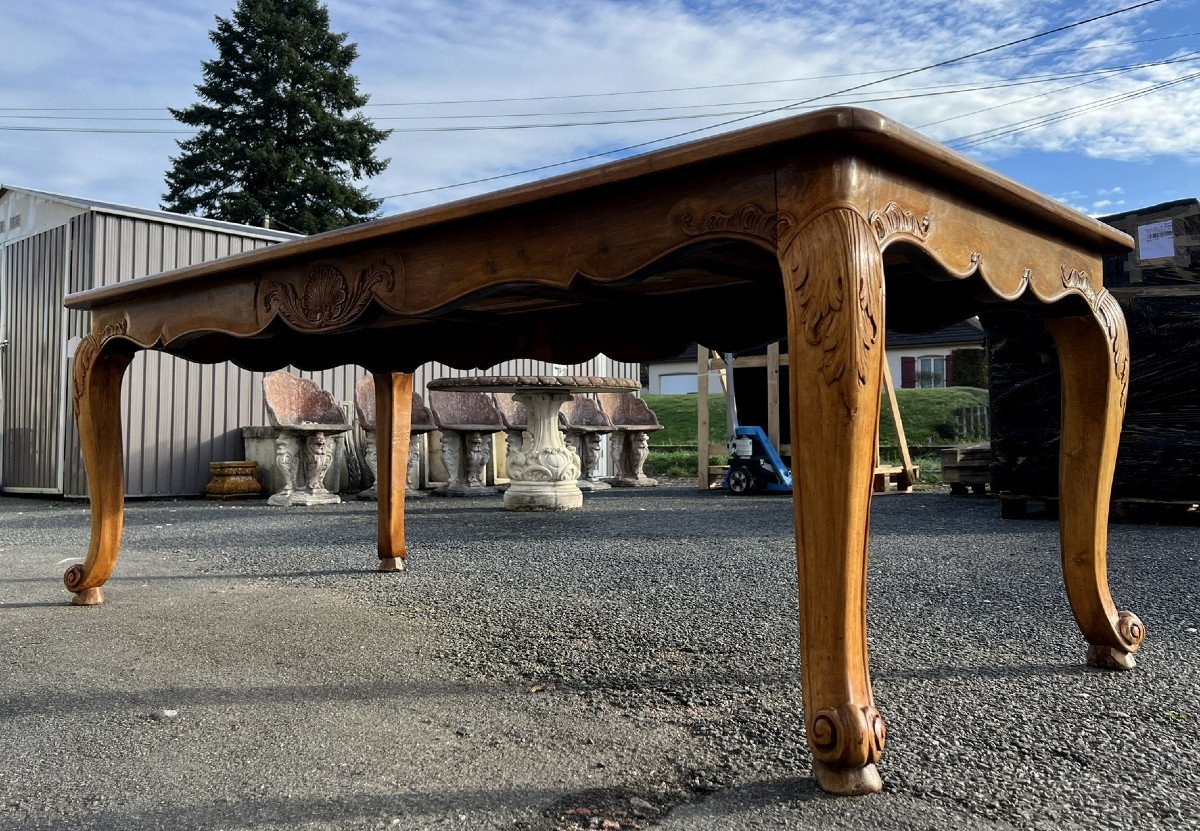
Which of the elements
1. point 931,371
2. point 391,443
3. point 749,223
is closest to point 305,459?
point 391,443

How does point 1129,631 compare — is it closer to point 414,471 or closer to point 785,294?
point 785,294

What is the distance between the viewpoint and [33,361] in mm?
10852

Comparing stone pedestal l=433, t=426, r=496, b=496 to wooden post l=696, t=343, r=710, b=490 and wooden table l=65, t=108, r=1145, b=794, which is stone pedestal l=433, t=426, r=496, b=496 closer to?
wooden post l=696, t=343, r=710, b=490

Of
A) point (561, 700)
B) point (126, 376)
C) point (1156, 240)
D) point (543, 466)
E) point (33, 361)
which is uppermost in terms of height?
point (1156, 240)

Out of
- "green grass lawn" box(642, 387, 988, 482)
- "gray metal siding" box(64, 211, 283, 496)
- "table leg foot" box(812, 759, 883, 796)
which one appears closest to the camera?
"table leg foot" box(812, 759, 883, 796)

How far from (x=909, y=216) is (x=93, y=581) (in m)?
3.14

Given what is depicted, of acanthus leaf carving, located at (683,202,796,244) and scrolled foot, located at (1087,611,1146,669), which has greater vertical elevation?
acanthus leaf carving, located at (683,202,796,244)

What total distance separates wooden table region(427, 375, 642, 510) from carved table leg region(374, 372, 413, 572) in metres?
3.64

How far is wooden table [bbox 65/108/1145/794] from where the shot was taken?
156 cm

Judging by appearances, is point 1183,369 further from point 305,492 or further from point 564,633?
point 305,492

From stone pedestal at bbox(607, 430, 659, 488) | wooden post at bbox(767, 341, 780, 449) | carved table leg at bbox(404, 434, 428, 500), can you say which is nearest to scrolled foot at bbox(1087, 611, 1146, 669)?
carved table leg at bbox(404, 434, 428, 500)

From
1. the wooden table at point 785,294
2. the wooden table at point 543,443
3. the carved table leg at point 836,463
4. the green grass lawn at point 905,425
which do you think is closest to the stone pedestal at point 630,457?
the green grass lawn at point 905,425

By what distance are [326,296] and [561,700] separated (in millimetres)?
1221

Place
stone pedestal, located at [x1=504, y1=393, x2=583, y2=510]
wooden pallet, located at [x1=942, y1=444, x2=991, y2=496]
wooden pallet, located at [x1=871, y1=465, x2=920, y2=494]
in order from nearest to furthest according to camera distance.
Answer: stone pedestal, located at [x1=504, y1=393, x2=583, y2=510] < wooden pallet, located at [x1=942, y1=444, x2=991, y2=496] < wooden pallet, located at [x1=871, y1=465, x2=920, y2=494]
